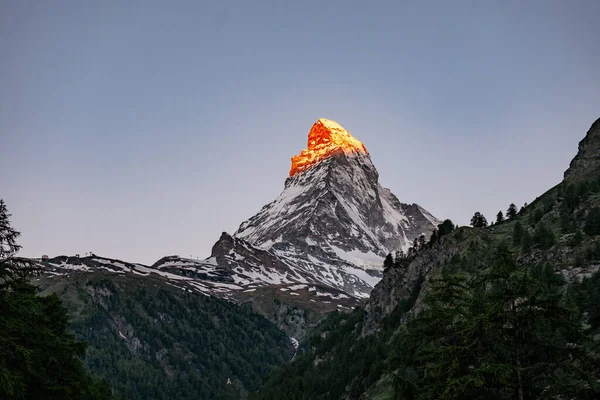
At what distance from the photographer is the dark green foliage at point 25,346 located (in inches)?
1081

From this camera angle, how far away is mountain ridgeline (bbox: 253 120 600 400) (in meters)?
24.6

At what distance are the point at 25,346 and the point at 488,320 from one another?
23496 mm

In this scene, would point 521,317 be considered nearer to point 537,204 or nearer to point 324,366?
point 537,204

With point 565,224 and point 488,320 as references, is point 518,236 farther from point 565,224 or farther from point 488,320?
point 488,320

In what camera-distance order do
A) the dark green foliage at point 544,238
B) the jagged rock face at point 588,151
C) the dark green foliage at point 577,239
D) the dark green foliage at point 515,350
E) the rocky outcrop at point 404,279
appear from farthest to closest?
the jagged rock face at point 588,151
the rocky outcrop at point 404,279
the dark green foliage at point 544,238
the dark green foliage at point 577,239
the dark green foliage at point 515,350

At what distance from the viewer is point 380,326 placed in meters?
139

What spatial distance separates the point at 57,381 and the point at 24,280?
26.7 feet

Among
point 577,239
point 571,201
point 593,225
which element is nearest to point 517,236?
point 571,201

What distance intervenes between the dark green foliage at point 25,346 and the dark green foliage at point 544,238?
6977cm

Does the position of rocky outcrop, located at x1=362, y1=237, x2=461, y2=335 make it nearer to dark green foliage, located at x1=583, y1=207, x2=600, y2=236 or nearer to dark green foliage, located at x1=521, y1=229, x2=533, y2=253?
dark green foliage, located at x1=521, y1=229, x2=533, y2=253

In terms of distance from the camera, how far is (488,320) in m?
25.3

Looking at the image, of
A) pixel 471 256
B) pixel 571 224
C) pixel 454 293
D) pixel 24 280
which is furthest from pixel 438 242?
pixel 24 280

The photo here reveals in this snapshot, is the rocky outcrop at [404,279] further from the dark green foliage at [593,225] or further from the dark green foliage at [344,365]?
the dark green foliage at [593,225]

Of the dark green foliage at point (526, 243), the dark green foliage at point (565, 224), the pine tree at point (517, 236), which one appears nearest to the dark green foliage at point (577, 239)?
the dark green foliage at point (565, 224)
